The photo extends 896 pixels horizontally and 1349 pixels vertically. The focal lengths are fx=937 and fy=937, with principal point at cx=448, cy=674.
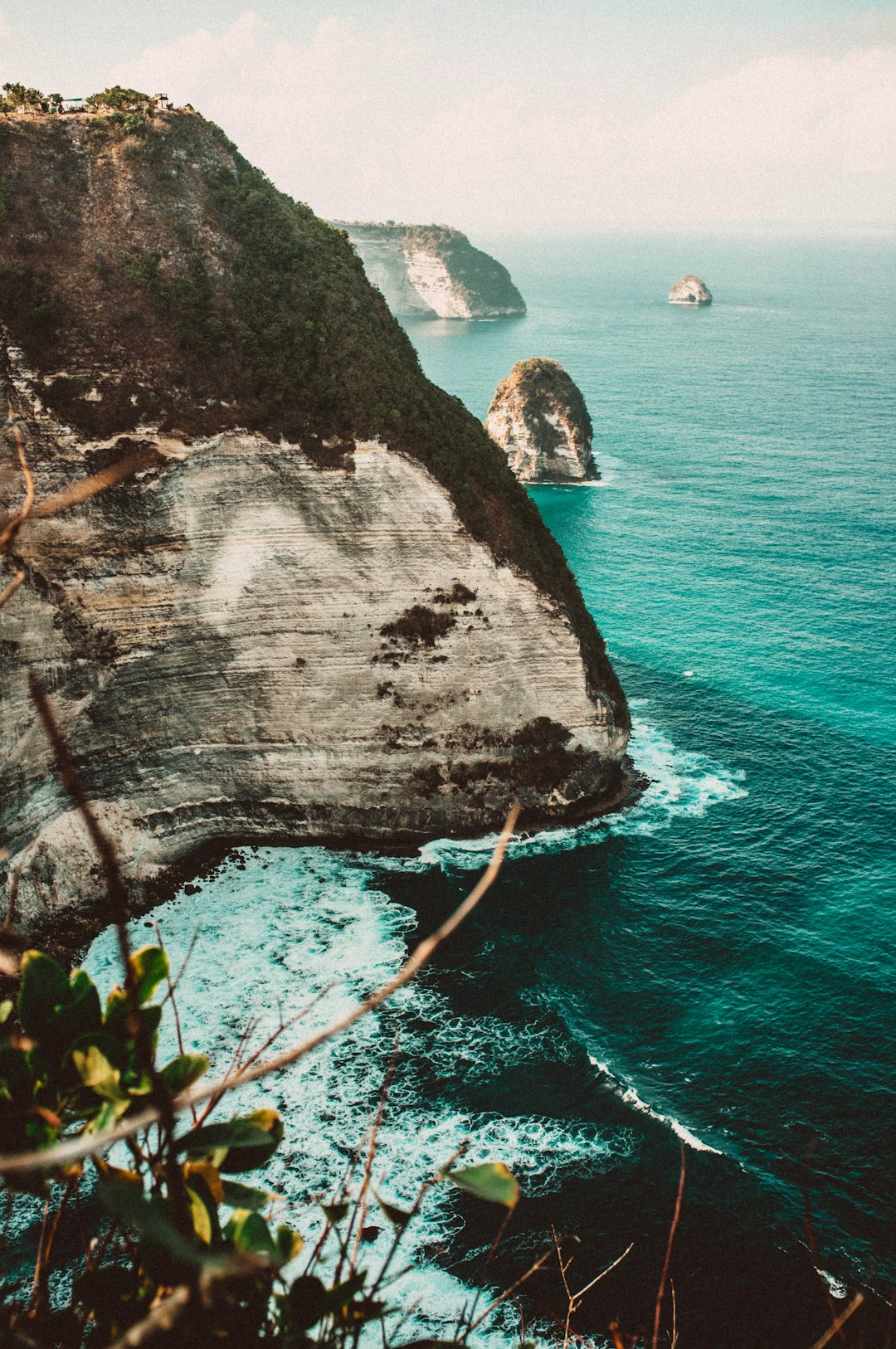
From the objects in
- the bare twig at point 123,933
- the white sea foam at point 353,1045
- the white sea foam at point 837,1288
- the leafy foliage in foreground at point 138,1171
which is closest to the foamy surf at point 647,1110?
the white sea foam at point 353,1045

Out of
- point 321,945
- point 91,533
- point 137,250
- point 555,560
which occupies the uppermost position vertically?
point 137,250

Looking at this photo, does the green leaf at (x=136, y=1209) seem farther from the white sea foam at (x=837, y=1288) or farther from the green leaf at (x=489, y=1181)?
the white sea foam at (x=837, y=1288)

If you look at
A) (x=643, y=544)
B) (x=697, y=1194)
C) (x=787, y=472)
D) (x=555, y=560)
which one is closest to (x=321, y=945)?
(x=697, y=1194)

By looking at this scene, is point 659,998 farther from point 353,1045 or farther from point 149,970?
point 149,970

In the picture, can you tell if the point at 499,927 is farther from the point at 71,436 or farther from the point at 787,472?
the point at 787,472

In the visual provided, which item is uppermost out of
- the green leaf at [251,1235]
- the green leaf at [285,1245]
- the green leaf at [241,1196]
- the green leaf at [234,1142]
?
the green leaf at [234,1142]

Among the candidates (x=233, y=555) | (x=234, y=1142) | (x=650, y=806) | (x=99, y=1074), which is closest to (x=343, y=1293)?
(x=234, y=1142)
